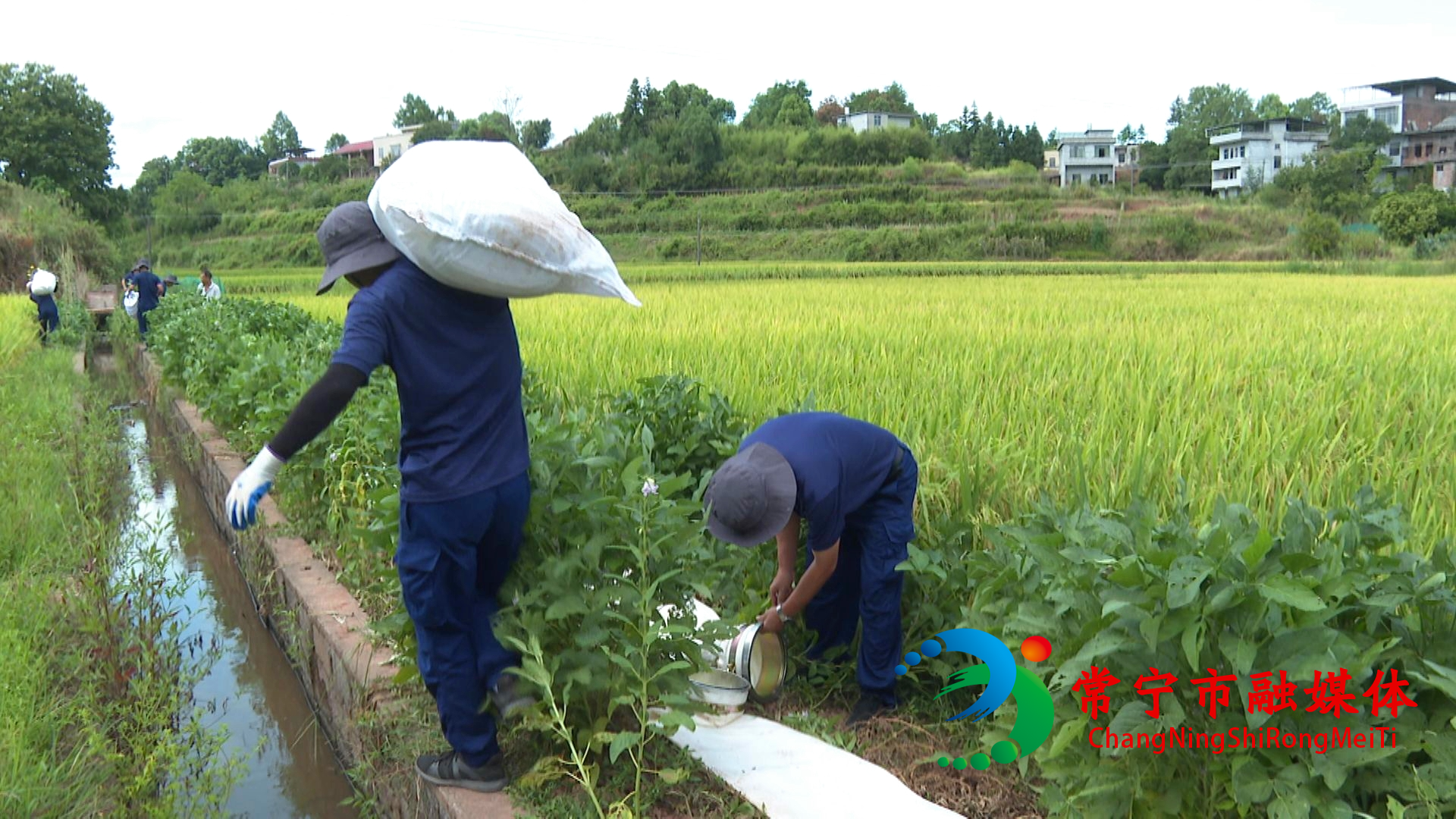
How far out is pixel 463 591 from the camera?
2.45 metres

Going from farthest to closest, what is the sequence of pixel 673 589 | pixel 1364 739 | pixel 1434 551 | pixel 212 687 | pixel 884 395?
pixel 884 395 → pixel 212 687 → pixel 673 589 → pixel 1434 551 → pixel 1364 739

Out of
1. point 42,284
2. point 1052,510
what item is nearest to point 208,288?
point 42,284

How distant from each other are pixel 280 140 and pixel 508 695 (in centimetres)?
9392

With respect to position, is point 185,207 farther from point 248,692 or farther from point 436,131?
point 248,692

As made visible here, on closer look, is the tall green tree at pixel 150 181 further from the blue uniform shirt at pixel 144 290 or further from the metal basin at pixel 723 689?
the metal basin at pixel 723 689

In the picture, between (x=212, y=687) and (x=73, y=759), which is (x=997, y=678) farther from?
(x=212, y=687)

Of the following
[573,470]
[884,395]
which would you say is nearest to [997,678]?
[573,470]

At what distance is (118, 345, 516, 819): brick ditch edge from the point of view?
267 cm

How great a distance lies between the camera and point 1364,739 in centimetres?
182

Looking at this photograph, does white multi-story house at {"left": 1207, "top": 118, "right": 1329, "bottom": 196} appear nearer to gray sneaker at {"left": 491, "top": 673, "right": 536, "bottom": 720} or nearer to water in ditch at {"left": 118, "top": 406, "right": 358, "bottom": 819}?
water in ditch at {"left": 118, "top": 406, "right": 358, "bottom": 819}

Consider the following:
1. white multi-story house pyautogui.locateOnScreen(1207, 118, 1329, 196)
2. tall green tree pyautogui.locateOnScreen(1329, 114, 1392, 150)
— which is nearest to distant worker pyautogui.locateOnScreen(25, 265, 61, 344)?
→ white multi-story house pyautogui.locateOnScreen(1207, 118, 1329, 196)

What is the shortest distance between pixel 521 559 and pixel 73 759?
53.4 inches

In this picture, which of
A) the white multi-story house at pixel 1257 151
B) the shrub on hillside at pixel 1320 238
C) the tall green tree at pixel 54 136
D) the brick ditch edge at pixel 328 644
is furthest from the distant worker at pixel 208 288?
the white multi-story house at pixel 1257 151

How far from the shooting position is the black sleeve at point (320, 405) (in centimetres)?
215
